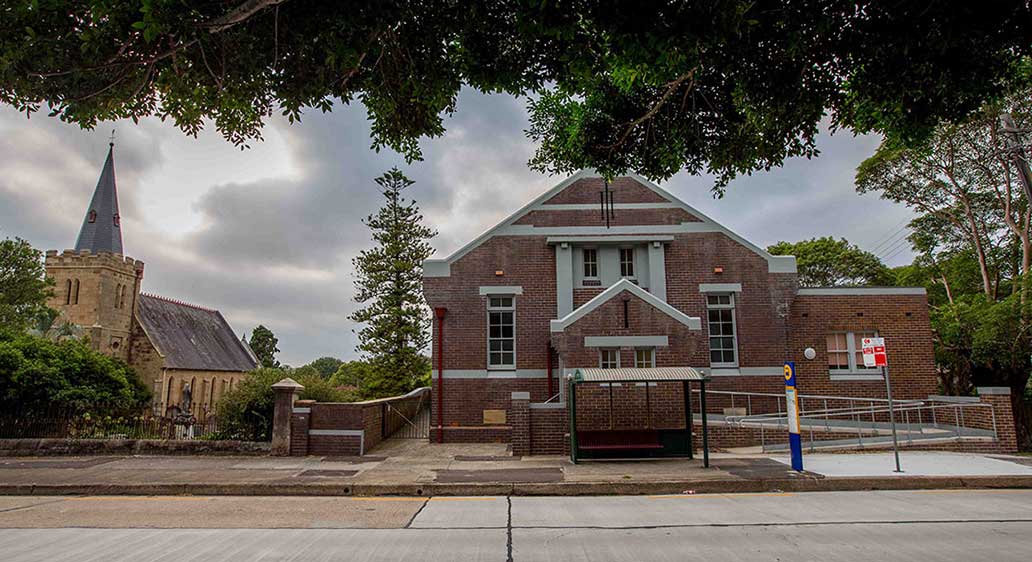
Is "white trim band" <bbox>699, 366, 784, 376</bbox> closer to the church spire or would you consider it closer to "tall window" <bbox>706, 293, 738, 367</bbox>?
"tall window" <bbox>706, 293, 738, 367</bbox>

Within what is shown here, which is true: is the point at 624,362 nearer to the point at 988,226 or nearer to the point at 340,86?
the point at 340,86

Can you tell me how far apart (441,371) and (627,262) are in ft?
23.1

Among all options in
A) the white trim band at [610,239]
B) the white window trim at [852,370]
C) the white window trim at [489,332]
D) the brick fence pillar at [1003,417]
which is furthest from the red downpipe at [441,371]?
the brick fence pillar at [1003,417]

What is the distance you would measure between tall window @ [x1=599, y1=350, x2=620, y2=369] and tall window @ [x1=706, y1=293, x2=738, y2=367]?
13.4 ft

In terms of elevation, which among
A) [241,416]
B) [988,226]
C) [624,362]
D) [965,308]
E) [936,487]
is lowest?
[936,487]

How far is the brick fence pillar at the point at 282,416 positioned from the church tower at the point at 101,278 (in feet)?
134

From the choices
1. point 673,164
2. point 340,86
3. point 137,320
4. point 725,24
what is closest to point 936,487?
point 673,164

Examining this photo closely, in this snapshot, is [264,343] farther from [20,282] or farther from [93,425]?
[93,425]

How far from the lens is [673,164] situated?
34.8ft

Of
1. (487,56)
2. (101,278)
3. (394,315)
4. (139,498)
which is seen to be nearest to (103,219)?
(101,278)

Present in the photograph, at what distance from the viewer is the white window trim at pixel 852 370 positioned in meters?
19.4

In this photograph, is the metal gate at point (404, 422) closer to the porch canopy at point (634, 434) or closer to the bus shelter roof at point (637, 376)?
the porch canopy at point (634, 434)

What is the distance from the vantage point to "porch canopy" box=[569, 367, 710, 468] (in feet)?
43.6

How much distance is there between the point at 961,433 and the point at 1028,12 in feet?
42.4
